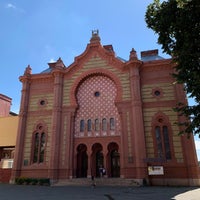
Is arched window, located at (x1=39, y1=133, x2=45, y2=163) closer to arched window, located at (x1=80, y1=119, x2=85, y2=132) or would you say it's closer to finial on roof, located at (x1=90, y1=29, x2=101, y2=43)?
arched window, located at (x1=80, y1=119, x2=85, y2=132)

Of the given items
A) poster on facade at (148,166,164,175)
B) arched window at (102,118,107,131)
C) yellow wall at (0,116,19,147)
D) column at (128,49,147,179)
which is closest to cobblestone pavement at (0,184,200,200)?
poster on facade at (148,166,164,175)

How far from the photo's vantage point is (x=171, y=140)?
24156mm

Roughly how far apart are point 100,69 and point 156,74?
7.87 m

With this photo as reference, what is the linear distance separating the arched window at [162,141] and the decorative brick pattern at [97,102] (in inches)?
196

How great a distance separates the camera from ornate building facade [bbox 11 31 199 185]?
23656mm

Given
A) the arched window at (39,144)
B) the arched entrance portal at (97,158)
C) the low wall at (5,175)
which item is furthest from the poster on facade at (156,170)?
the low wall at (5,175)

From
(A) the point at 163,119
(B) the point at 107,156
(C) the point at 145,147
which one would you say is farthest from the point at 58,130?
(A) the point at 163,119

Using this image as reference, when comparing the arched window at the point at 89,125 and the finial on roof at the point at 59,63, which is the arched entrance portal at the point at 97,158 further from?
the finial on roof at the point at 59,63

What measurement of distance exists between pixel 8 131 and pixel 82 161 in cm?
1309

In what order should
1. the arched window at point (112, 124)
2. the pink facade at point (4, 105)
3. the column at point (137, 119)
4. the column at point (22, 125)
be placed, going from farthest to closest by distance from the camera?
the pink facade at point (4, 105), the column at point (22, 125), the arched window at point (112, 124), the column at point (137, 119)

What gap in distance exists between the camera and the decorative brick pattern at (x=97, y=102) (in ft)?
89.0

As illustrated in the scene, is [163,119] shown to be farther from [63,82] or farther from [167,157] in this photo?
[63,82]

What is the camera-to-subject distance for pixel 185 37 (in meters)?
12.5

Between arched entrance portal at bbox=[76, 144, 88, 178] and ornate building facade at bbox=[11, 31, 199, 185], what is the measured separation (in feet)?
0.42
